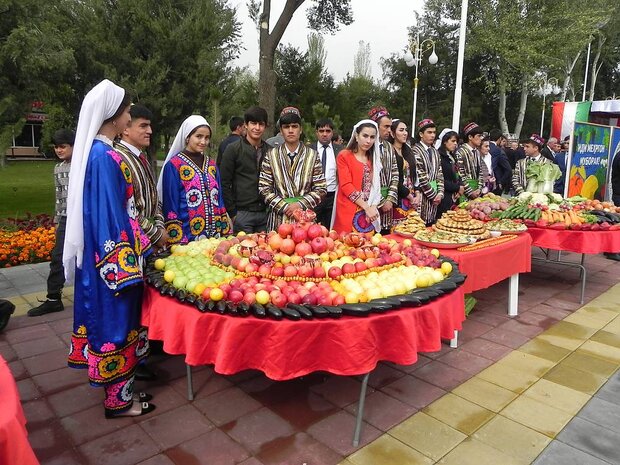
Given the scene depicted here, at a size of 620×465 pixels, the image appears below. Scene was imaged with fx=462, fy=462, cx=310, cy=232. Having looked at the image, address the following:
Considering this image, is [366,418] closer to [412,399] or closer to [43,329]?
[412,399]

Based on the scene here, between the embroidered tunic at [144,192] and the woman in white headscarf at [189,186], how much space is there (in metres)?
0.34

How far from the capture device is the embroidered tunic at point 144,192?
282 cm

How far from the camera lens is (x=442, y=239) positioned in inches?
155

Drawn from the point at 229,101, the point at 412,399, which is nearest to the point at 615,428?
the point at 412,399

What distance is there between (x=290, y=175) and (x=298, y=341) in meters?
2.16

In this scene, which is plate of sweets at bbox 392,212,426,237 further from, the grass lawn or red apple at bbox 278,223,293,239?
the grass lawn

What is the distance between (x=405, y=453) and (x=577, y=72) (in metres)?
37.7

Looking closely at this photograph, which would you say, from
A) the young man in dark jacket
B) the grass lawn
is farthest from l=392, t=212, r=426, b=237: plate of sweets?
the grass lawn

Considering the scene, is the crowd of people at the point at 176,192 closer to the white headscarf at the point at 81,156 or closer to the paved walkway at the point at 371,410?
the white headscarf at the point at 81,156

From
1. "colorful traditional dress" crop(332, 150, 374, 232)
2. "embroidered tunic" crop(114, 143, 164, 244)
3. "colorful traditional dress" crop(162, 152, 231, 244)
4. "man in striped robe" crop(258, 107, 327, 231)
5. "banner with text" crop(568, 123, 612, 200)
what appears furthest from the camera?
"banner with text" crop(568, 123, 612, 200)

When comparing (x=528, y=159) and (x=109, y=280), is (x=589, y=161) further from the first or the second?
(x=109, y=280)

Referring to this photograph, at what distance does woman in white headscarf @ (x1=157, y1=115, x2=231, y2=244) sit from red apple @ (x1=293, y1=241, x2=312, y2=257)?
1.09m

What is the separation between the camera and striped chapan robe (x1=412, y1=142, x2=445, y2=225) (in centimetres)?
544

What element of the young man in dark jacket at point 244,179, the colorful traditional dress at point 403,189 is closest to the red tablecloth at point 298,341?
the young man in dark jacket at point 244,179
